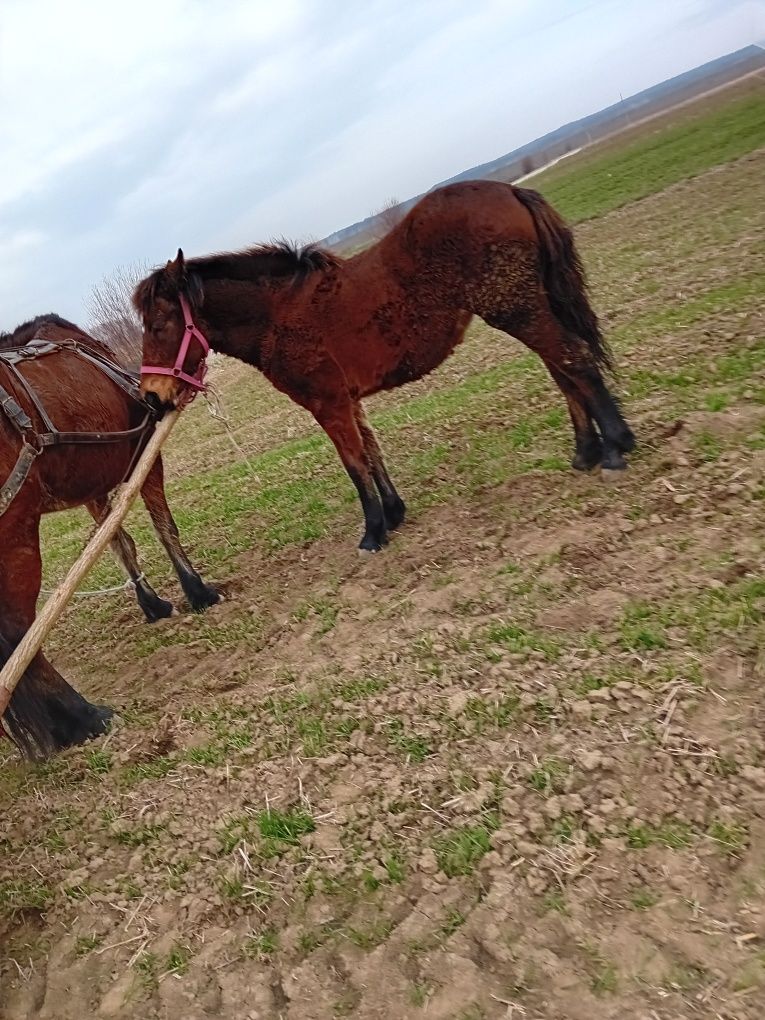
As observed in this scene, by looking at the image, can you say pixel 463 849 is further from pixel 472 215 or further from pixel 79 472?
pixel 472 215

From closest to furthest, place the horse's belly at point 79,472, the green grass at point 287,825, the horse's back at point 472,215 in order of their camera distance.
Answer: the green grass at point 287,825 < the horse's belly at point 79,472 < the horse's back at point 472,215

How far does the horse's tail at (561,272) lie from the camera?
4.74 meters

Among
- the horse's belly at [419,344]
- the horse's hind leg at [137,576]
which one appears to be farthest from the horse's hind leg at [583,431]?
the horse's hind leg at [137,576]

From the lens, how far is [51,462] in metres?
4.04

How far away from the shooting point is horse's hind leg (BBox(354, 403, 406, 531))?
549 centimetres

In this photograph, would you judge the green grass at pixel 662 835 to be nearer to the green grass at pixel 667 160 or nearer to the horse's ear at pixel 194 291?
the horse's ear at pixel 194 291

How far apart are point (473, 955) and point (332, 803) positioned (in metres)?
0.92

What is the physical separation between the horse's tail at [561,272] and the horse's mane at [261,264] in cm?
157

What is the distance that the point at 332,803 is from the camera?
281cm

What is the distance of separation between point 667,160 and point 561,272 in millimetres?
29136

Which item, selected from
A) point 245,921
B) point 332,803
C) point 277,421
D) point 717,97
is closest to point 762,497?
point 332,803

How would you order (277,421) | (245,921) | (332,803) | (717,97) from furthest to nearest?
(717,97) < (277,421) < (332,803) < (245,921)

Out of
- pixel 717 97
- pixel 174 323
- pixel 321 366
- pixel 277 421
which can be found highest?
pixel 717 97

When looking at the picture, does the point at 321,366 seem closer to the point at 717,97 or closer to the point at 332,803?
the point at 332,803
